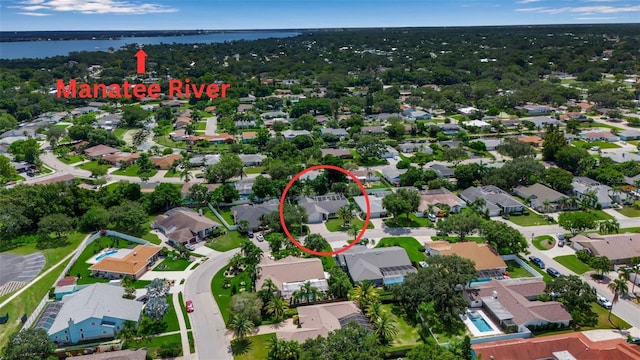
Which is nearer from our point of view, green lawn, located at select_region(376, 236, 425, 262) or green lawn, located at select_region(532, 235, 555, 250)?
green lawn, located at select_region(376, 236, 425, 262)

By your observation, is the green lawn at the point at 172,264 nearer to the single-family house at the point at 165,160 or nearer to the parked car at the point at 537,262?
the single-family house at the point at 165,160

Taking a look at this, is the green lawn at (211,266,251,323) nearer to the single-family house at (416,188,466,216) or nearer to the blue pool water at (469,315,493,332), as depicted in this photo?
the blue pool water at (469,315,493,332)

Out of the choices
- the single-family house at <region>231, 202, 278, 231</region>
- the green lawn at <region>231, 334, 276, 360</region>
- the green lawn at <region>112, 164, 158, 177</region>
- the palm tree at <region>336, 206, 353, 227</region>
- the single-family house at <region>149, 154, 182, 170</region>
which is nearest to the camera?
the green lawn at <region>231, 334, 276, 360</region>

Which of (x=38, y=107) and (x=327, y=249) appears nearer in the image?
(x=327, y=249)

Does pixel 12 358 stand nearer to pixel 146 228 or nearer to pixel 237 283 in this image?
pixel 237 283

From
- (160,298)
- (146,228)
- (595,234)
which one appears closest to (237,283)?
(160,298)

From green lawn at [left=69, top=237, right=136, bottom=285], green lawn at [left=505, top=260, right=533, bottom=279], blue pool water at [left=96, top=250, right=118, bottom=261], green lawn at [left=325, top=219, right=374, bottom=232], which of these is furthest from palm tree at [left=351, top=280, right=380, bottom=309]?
blue pool water at [left=96, top=250, right=118, bottom=261]
